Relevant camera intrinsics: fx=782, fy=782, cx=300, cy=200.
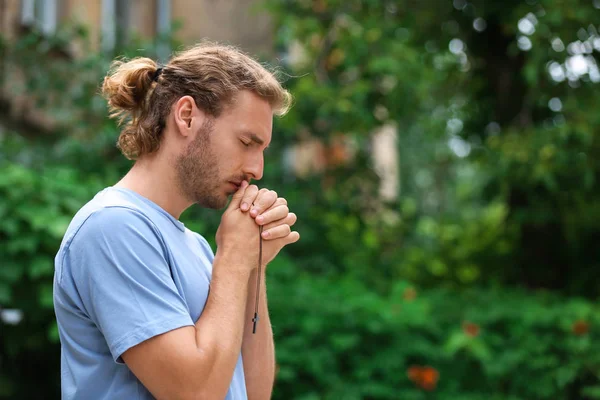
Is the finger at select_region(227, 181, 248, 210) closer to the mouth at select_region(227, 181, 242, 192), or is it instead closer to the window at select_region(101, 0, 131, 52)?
the mouth at select_region(227, 181, 242, 192)

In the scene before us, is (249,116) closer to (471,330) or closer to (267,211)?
(267,211)

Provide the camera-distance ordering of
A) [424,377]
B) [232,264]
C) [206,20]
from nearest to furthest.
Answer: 1. [232,264]
2. [424,377]
3. [206,20]

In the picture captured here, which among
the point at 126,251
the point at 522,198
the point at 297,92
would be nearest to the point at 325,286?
the point at 297,92

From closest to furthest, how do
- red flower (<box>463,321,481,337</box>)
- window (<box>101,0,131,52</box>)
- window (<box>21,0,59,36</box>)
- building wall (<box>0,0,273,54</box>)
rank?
red flower (<box>463,321,481,337</box>), window (<box>21,0,59,36</box>), window (<box>101,0,131,52</box>), building wall (<box>0,0,273,54</box>)

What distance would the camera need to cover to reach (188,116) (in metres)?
2.00

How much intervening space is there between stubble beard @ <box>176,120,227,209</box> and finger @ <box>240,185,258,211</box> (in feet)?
0.18

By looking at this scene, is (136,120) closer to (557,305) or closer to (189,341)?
(189,341)

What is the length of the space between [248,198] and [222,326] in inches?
14.7

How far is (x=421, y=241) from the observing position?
9289 mm

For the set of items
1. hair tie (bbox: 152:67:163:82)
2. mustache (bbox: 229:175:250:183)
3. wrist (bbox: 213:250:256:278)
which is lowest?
wrist (bbox: 213:250:256:278)

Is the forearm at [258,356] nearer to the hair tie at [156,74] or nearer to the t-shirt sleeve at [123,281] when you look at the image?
the t-shirt sleeve at [123,281]

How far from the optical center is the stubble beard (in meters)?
1.99

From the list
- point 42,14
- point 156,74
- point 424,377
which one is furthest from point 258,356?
point 42,14

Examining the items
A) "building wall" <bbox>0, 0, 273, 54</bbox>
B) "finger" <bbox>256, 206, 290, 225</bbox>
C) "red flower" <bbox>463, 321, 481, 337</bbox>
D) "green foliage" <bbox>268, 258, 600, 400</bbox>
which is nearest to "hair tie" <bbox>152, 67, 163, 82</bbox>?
"finger" <bbox>256, 206, 290, 225</bbox>
